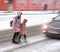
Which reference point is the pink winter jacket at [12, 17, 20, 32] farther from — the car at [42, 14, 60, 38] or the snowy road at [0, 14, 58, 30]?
the snowy road at [0, 14, 58, 30]

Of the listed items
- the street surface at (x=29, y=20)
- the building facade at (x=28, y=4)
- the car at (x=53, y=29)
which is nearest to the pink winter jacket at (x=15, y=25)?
the car at (x=53, y=29)

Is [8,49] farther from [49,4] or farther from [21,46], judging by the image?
[49,4]

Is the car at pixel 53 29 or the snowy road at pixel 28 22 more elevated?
the car at pixel 53 29

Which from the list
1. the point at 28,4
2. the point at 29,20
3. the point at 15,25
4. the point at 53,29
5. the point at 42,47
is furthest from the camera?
the point at 28,4

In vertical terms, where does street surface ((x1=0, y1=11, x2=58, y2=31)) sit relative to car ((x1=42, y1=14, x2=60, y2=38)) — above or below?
below

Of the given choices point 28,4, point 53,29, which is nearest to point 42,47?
point 53,29

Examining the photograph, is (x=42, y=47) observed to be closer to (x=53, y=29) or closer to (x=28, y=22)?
(x=53, y=29)

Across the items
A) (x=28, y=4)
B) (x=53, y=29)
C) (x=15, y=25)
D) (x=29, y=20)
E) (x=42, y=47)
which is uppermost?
(x=15, y=25)

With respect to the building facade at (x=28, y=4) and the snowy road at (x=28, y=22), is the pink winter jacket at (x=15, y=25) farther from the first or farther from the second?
the building facade at (x=28, y=4)

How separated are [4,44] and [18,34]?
829mm

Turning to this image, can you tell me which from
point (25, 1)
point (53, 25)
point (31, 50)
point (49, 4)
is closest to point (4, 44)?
point (31, 50)

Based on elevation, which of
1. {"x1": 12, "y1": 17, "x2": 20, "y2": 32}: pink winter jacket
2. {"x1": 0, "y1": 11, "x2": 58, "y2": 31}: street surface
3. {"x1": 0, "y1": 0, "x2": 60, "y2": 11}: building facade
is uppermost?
{"x1": 12, "y1": 17, "x2": 20, "y2": 32}: pink winter jacket

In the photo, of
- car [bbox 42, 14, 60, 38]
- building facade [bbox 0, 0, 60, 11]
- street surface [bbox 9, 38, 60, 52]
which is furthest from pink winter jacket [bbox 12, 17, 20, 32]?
building facade [bbox 0, 0, 60, 11]

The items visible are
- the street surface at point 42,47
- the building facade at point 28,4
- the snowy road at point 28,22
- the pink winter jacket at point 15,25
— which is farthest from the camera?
the building facade at point 28,4
